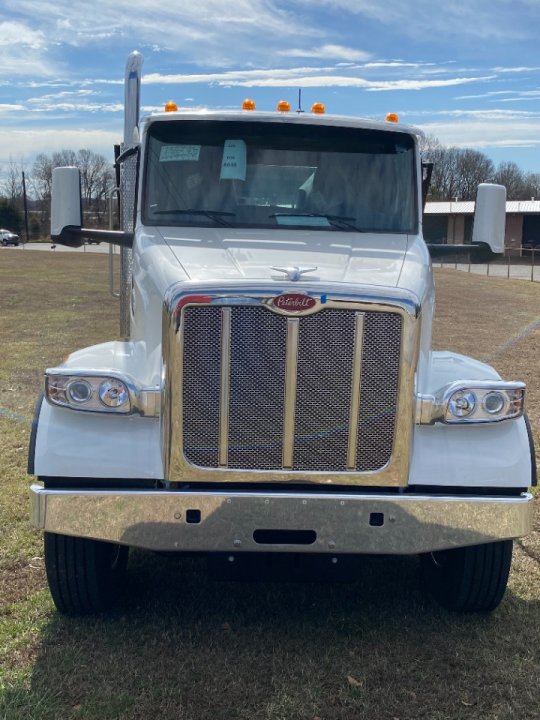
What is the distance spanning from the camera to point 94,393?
3.76 metres

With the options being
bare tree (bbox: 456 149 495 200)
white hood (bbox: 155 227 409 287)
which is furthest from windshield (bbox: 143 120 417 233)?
bare tree (bbox: 456 149 495 200)

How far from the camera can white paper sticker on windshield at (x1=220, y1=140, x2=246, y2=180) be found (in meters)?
4.84

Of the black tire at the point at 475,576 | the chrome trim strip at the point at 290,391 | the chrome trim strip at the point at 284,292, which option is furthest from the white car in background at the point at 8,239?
the chrome trim strip at the point at 290,391

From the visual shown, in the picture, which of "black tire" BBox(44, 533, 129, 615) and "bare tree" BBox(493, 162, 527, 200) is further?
"bare tree" BBox(493, 162, 527, 200)

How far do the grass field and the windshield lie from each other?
6.54 ft

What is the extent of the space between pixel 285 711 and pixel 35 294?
19806 millimetres

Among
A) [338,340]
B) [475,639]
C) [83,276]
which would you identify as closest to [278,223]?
[338,340]

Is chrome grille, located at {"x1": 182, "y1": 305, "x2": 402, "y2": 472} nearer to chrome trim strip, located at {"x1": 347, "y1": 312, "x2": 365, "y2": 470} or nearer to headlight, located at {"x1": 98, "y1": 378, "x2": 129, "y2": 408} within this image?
chrome trim strip, located at {"x1": 347, "y1": 312, "x2": 365, "y2": 470}

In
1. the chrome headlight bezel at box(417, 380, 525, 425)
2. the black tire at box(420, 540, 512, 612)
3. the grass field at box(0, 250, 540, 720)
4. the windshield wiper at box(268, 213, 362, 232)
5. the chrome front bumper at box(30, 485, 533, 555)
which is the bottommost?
the grass field at box(0, 250, 540, 720)

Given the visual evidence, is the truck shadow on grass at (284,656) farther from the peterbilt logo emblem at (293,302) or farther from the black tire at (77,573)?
the peterbilt logo emblem at (293,302)

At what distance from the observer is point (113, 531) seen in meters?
3.62

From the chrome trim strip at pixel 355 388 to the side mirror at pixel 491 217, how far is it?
198cm

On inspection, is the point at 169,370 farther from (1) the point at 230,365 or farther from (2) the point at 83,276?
(2) the point at 83,276

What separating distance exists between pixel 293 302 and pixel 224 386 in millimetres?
453
